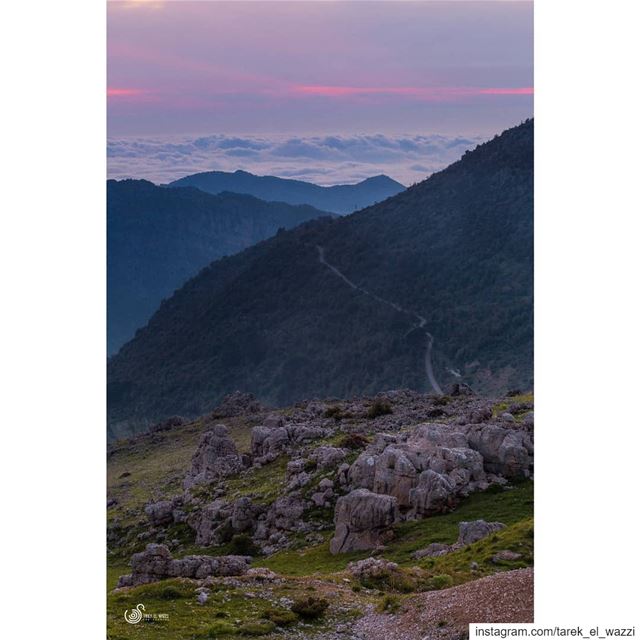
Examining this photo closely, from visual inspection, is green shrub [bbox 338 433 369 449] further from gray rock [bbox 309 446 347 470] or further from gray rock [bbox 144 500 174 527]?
gray rock [bbox 144 500 174 527]

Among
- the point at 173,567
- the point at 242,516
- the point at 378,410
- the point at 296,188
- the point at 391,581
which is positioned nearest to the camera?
the point at 391,581

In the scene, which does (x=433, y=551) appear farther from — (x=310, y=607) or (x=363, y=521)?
(x=310, y=607)

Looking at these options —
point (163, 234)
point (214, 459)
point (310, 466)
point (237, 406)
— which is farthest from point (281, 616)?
point (163, 234)

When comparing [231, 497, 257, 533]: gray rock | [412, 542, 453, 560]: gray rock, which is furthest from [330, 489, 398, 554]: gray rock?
[231, 497, 257, 533]: gray rock

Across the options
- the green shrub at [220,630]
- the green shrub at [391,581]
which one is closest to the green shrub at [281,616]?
the green shrub at [220,630]

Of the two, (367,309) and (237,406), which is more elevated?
(367,309)

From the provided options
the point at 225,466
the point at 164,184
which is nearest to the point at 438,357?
the point at 225,466
